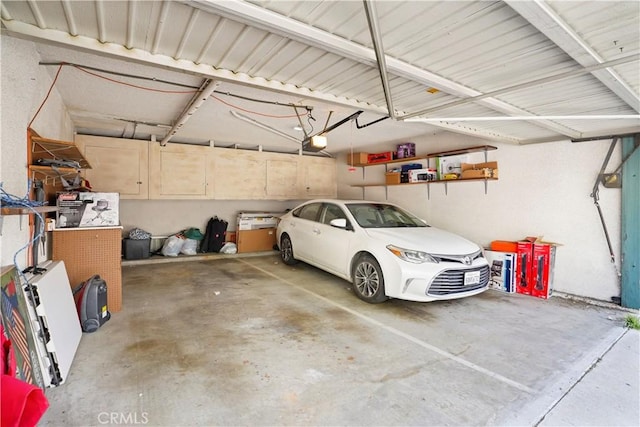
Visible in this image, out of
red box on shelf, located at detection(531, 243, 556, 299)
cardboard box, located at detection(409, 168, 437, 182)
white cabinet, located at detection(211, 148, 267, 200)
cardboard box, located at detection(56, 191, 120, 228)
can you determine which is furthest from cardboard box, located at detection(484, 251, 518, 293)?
cardboard box, located at detection(56, 191, 120, 228)

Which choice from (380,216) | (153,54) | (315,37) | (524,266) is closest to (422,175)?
(380,216)

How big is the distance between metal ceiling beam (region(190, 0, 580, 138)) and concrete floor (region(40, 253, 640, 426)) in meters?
2.19

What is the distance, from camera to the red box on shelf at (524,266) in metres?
4.15

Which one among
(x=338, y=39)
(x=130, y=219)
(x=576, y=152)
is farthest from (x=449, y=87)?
(x=130, y=219)

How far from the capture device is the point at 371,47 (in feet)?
6.55

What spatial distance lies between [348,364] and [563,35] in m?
2.49

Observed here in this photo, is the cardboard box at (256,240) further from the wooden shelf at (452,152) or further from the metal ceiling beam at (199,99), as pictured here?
the wooden shelf at (452,152)

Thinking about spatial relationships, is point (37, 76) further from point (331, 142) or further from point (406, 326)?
point (331, 142)

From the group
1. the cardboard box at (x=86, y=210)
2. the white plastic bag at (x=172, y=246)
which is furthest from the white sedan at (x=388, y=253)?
the white plastic bag at (x=172, y=246)

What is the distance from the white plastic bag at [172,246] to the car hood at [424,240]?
4268 mm

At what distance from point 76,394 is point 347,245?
2.95 meters

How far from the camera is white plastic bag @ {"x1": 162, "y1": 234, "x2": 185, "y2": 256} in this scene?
20.2 ft

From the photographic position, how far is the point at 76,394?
74.9 inches

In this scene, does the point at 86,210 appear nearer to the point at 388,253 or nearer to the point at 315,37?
the point at 315,37
